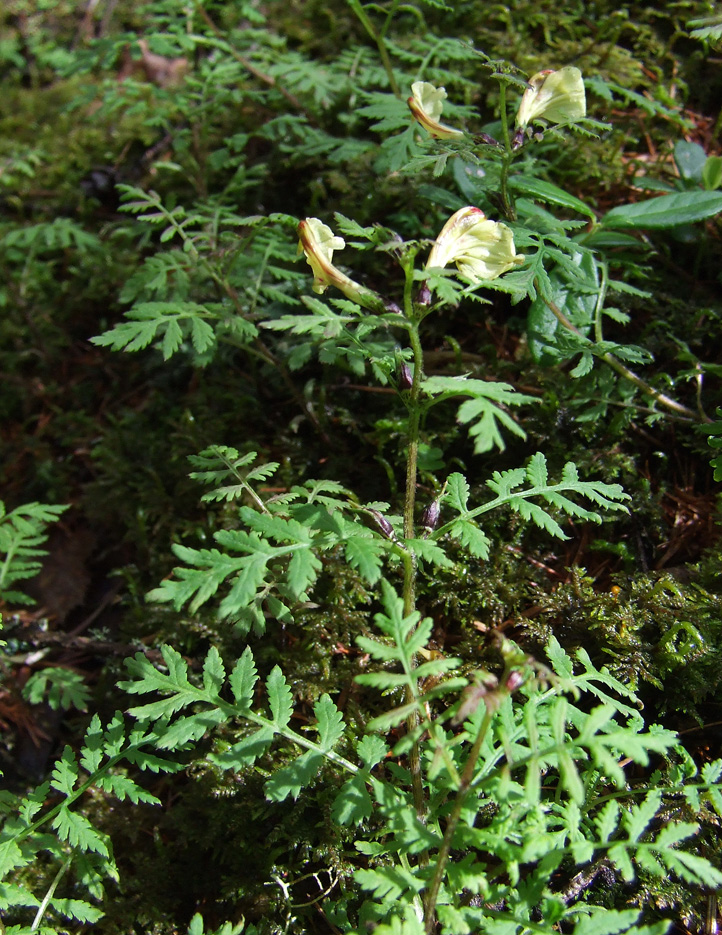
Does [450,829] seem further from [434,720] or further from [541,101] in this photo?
[541,101]

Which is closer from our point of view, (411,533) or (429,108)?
(411,533)

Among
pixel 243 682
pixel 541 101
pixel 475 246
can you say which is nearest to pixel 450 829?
pixel 243 682

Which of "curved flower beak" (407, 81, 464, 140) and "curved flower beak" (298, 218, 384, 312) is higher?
"curved flower beak" (407, 81, 464, 140)

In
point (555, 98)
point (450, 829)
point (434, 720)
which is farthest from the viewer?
point (555, 98)

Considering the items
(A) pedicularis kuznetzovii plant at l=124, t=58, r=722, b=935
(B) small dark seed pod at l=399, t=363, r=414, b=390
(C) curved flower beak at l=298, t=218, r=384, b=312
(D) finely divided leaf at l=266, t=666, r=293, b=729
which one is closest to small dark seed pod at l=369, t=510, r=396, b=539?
(A) pedicularis kuznetzovii plant at l=124, t=58, r=722, b=935

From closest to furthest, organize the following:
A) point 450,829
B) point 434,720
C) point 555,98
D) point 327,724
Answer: point 450,829, point 327,724, point 434,720, point 555,98

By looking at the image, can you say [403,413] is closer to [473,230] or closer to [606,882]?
[473,230]

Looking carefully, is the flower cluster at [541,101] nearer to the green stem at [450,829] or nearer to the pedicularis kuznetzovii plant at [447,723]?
the pedicularis kuznetzovii plant at [447,723]

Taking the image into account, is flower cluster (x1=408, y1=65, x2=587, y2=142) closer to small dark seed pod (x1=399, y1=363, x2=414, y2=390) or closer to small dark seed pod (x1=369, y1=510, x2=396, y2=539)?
small dark seed pod (x1=399, y1=363, x2=414, y2=390)
